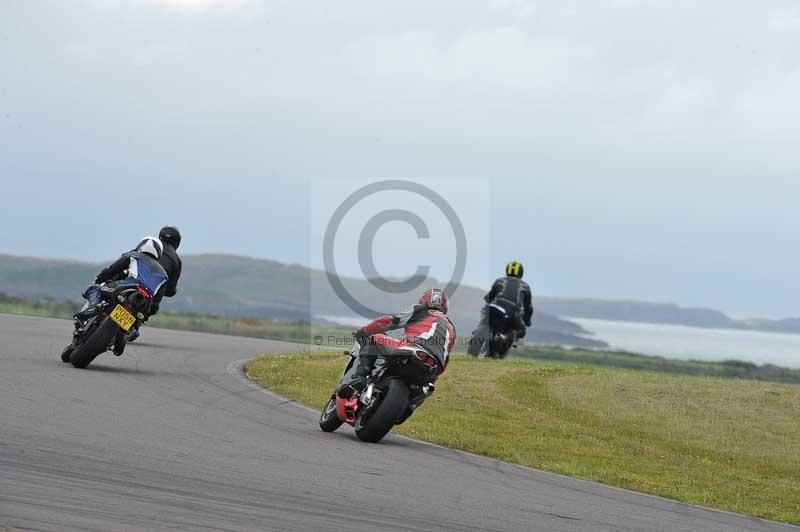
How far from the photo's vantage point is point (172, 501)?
7695 mm

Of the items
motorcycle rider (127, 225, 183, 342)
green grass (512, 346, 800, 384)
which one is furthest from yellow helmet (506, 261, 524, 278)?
green grass (512, 346, 800, 384)

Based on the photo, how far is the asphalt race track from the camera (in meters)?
7.48

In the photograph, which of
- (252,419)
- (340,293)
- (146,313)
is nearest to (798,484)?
(252,419)

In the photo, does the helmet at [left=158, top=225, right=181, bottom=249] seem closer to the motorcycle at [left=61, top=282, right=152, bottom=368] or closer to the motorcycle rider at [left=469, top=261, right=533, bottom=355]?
the motorcycle at [left=61, top=282, right=152, bottom=368]

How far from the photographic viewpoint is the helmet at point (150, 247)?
1667 cm

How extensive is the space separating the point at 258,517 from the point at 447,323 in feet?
18.2

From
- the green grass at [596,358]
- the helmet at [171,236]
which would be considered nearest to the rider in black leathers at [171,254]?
the helmet at [171,236]

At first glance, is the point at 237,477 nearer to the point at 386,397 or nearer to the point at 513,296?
the point at 386,397

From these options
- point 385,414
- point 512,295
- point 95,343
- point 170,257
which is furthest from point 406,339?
point 512,295

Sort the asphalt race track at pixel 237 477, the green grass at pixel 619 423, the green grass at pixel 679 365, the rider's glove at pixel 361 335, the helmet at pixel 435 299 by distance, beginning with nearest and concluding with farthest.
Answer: the asphalt race track at pixel 237 477 → the green grass at pixel 619 423 → the rider's glove at pixel 361 335 → the helmet at pixel 435 299 → the green grass at pixel 679 365

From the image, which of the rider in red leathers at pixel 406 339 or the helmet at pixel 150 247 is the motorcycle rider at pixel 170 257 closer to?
the helmet at pixel 150 247

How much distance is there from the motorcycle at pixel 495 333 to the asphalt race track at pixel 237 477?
10.6 meters

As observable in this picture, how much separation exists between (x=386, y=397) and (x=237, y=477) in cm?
343

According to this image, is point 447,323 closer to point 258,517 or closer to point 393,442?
point 393,442
